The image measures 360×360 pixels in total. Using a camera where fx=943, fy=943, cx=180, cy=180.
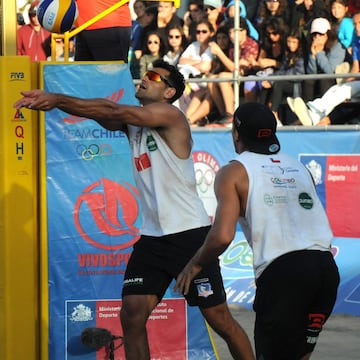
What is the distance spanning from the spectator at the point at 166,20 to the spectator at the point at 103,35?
3.98 meters

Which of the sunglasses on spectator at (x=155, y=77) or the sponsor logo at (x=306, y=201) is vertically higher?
the sunglasses on spectator at (x=155, y=77)

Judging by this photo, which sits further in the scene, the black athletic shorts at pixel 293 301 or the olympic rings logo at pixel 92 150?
the olympic rings logo at pixel 92 150

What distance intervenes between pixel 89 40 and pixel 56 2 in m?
0.84

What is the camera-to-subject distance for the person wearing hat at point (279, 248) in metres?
4.44

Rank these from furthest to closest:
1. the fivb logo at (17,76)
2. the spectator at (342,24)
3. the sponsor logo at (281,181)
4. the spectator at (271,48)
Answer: the spectator at (271,48)
the spectator at (342,24)
the fivb logo at (17,76)
the sponsor logo at (281,181)

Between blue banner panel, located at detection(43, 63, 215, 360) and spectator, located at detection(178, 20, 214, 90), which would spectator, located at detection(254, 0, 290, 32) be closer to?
spectator, located at detection(178, 20, 214, 90)

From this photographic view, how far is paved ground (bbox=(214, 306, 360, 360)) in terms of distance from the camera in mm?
7547

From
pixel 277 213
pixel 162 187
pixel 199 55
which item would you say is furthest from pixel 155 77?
pixel 199 55

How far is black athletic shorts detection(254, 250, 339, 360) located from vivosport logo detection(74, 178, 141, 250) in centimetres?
210

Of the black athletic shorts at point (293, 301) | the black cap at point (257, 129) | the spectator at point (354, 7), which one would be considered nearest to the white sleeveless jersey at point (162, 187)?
the black cap at point (257, 129)

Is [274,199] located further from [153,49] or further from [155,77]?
[153,49]

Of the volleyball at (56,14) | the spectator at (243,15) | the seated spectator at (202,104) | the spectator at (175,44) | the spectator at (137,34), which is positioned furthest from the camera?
the spectator at (137,34)

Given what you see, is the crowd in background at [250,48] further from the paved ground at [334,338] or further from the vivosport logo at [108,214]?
the vivosport logo at [108,214]

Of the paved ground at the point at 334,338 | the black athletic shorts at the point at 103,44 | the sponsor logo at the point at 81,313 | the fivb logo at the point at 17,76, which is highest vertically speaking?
the black athletic shorts at the point at 103,44
